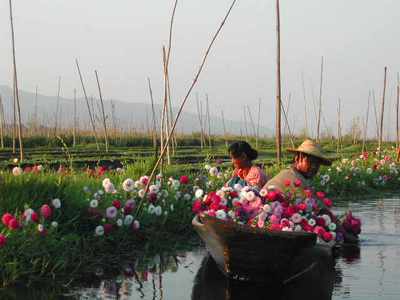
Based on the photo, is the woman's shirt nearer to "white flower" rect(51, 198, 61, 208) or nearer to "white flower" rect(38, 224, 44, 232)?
"white flower" rect(51, 198, 61, 208)

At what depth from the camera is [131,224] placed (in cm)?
808

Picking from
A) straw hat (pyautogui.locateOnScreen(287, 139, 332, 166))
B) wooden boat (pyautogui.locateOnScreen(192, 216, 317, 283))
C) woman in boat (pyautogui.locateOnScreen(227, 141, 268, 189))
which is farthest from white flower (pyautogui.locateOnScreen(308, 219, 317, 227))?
woman in boat (pyautogui.locateOnScreen(227, 141, 268, 189))

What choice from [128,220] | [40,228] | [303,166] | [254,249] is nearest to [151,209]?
[128,220]

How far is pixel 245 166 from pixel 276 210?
7.32ft

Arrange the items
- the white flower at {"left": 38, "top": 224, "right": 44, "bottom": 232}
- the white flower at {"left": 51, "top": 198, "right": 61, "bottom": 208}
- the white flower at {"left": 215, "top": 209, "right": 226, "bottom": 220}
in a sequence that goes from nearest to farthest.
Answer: the white flower at {"left": 38, "top": 224, "right": 44, "bottom": 232} → the white flower at {"left": 215, "top": 209, "right": 226, "bottom": 220} → the white flower at {"left": 51, "top": 198, "right": 61, "bottom": 208}

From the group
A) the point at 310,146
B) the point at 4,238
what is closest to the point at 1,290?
the point at 4,238

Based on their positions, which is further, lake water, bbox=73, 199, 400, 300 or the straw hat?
the straw hat

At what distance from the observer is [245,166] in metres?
8.49

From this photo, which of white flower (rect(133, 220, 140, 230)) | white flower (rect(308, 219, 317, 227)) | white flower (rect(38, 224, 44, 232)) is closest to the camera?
white flower (rect(38, 224, 44, 232))

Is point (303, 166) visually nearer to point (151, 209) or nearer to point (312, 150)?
point (312, 150)

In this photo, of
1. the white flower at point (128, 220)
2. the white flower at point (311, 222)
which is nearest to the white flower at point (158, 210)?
the white flower at point (128, 220)

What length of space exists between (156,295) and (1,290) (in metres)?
1.32

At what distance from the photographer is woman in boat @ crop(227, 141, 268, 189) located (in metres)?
8.30

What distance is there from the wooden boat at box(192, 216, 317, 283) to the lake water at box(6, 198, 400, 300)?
13 cm
